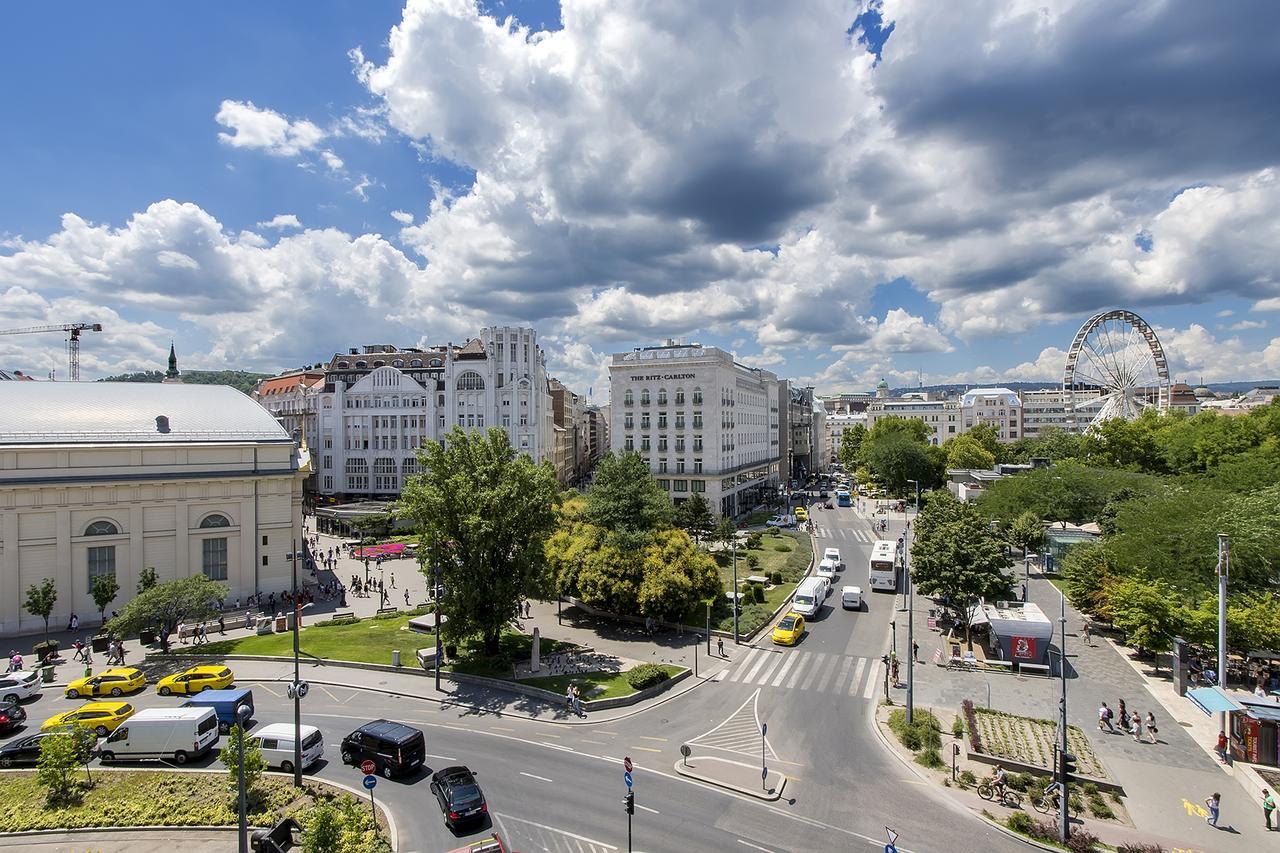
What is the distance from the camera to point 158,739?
1030 inches

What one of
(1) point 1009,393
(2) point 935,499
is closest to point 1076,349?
(1) point 1009,393

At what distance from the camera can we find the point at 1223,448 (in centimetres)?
7506

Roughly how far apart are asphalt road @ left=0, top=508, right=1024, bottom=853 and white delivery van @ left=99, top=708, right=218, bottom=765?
47.0 inches

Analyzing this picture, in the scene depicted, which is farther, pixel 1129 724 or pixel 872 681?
pixel 872 681

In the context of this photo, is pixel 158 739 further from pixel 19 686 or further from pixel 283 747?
pixel 19 686

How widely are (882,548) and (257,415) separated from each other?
5870 cm

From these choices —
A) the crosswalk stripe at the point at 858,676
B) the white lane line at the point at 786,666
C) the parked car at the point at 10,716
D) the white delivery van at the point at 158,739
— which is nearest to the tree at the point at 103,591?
the parked car at the point at 10,716

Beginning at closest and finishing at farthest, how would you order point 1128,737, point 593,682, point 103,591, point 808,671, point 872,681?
point 1128,737 < point 593,682 < point 872,681 < point 808,671 < point 103,591

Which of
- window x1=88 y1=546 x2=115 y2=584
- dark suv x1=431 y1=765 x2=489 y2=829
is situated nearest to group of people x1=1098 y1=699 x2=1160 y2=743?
dark suv x1=431 y1=765 x2=489 y2=829

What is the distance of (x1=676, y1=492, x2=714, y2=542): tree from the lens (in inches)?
2813

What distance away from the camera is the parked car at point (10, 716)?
2939 centimetres

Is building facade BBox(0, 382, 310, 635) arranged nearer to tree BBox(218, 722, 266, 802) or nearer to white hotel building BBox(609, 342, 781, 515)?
tree BBox(218, 722, 266, 802)

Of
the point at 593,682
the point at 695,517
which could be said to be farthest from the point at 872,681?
the point at 695,517

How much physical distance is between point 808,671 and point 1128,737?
14641mm
